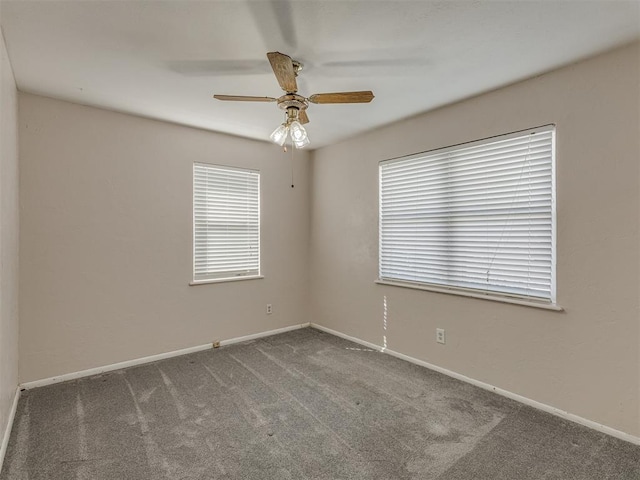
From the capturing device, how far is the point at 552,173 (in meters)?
2.37

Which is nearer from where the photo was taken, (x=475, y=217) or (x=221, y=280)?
(x=475, y=217)

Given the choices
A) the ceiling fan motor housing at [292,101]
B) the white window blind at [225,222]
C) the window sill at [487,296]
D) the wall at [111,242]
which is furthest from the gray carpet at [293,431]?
the ceiling fan motor housing at [292,101]

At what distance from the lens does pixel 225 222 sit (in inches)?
153

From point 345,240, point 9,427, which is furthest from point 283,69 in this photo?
point 9,427

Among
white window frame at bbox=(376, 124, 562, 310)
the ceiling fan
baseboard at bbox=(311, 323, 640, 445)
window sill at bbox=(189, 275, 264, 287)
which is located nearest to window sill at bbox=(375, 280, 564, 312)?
white window frame at bbox=(376, 124, 562, 310)

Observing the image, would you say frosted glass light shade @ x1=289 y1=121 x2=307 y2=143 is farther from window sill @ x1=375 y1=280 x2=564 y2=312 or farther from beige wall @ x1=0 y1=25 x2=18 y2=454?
window sill @ x1=375 y1=280 x2=564 y2=312

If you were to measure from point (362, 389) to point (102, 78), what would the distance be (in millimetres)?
3178

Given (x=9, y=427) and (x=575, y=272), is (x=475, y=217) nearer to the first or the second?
(x=575, y=272)

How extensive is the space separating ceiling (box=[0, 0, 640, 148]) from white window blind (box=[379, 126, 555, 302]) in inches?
22.2

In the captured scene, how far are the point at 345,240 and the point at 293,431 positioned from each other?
7.69 feet

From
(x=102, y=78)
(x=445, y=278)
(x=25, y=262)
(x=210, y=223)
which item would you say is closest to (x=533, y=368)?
(x=445, y=278)

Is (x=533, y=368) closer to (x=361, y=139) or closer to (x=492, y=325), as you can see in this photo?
(x=492, y=325)

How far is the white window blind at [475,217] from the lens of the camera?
2449mm

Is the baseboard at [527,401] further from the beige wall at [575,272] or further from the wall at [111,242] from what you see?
the wall at [111,242]
